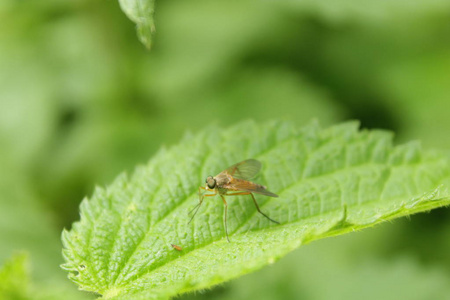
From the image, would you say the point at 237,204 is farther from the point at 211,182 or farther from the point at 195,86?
the point at 195,86

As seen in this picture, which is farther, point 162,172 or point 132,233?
point 162,172

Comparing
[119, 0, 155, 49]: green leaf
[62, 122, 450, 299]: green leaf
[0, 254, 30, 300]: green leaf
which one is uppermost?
[119, 0, 155, 49]: green leaf

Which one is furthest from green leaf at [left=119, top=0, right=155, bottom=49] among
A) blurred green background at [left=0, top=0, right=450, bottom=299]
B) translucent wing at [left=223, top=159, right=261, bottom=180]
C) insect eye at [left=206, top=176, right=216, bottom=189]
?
blurred green background at [left=0, top=0, right=450, bottom=299]

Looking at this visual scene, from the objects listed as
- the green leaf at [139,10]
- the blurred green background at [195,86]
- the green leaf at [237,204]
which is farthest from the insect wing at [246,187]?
the blurred green background at [195,86]

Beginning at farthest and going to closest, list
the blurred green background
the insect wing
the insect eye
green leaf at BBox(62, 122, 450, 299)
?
1. the blurred green background
2. the insect eye
3. the insect wing
4. green leaf at BBox(62, 122, 450, 299)

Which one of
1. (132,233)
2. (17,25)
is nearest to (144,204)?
(132,233)

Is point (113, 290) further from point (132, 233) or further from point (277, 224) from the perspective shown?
point (277, 224)

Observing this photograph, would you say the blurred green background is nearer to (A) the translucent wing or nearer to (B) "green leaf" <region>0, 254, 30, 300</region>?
(A) the translucent wing

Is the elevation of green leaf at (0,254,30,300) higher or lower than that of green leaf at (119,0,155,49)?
lower
